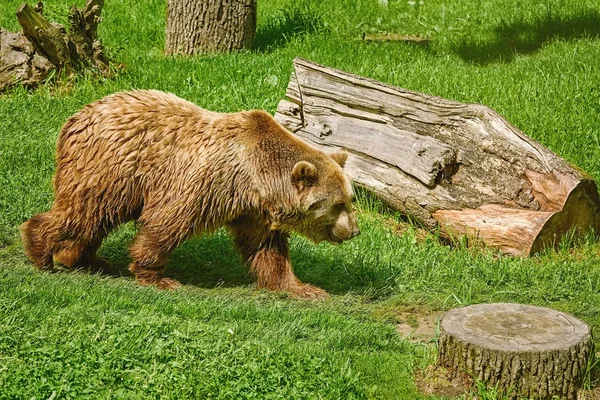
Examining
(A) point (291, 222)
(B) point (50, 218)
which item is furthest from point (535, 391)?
(B) point (50, 218)

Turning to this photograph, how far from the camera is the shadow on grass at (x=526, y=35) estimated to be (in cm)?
1355

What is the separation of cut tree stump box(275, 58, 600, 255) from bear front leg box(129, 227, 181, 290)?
2.50m

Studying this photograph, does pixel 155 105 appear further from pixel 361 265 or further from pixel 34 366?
pixel 34 366

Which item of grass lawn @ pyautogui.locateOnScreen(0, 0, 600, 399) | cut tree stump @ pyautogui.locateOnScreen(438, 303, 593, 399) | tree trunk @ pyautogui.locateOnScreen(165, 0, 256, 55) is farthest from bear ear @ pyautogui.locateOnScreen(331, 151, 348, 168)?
tree trunk @ pyautogui.locateOnScreen(165, 0, 256, 55)

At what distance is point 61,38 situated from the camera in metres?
11.4

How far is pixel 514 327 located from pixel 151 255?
272 cm

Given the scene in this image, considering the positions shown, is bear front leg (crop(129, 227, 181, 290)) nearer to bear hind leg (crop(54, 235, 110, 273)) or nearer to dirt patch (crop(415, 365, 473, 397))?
bear hind leg (crop(54, 235, 110, 273))

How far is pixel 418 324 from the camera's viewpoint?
23.4ft

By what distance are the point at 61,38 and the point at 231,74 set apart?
6.56 feet

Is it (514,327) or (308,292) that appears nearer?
(514,327)

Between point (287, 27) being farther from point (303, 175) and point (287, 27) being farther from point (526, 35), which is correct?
point (303, 175)

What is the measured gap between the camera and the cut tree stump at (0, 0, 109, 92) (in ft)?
37.3

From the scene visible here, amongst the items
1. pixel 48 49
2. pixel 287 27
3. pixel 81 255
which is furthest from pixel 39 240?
pixel 287 27

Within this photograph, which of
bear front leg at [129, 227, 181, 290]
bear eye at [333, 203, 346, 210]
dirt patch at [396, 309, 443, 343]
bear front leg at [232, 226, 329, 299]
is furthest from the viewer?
bear front leg at [232, 226, 329, 299]
